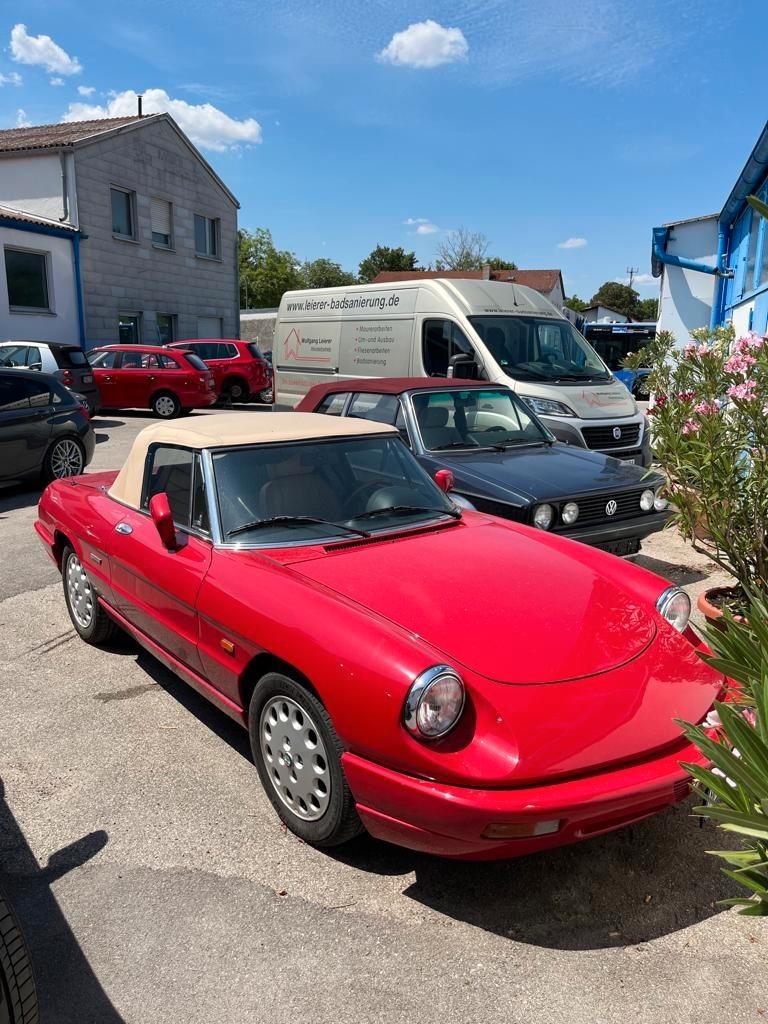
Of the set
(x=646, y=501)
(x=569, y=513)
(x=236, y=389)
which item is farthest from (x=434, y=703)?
(x=236, y=389)

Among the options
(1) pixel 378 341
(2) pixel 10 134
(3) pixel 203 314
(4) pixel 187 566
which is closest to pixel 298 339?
(1) pixel 378 341

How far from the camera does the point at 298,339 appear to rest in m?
12.1

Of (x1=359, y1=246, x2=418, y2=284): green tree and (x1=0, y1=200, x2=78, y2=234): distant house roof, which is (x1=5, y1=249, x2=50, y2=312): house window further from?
(x1=359, y1=246, x2=418, y2=284): green tree

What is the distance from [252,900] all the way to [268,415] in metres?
2.63

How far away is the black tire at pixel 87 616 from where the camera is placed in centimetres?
469

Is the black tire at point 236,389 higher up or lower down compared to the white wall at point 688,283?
lower down

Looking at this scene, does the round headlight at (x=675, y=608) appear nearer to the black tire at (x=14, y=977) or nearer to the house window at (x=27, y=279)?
the black tire at (x=14, y=977)

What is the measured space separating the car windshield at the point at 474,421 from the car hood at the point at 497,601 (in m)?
2.76

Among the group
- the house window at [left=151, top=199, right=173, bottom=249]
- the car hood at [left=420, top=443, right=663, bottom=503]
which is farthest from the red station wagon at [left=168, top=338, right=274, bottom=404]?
the car hood at [left=420, top=443, right=663, bottom=503]

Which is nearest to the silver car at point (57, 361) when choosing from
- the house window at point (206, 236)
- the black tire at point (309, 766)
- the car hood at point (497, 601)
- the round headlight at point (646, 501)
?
the round headlight at point (646, 501)

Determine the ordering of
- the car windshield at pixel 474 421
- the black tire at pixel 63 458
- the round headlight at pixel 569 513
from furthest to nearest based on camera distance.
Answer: the black tire at pixel 63 458 < the car windshield at pixel 474 421 < the round headlight at pixel 569 513

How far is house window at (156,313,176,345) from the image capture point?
25.6 metres

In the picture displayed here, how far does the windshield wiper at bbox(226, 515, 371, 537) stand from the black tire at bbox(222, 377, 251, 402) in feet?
55.6

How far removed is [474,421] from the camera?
21.7 ft
